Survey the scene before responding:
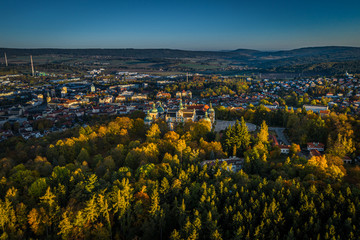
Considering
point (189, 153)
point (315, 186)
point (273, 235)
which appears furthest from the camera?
point (189, 153)

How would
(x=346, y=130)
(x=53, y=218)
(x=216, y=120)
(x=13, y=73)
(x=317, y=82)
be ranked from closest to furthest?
(x=53, y=218) → (x=346, y=130) → (x=216, y=120) → (x=317, y=82) → (x=13, y=73)

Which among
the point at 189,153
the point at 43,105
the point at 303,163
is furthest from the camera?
the point at 43,105

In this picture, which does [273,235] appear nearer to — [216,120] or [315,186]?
[315,186]

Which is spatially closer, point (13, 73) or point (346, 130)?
point (346, 130)

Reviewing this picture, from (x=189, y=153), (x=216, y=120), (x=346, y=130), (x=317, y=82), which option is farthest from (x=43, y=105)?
(x=317, y=82)

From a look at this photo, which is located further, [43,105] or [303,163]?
[43,105]

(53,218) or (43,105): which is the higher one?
(53,218)

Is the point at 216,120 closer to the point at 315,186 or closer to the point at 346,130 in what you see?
the point at 346,130

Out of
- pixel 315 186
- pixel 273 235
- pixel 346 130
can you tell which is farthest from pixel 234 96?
pixel 273 235

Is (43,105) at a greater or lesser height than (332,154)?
lesser
